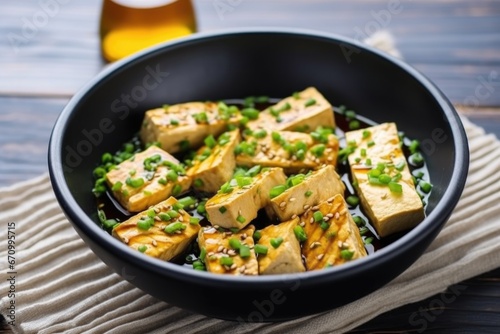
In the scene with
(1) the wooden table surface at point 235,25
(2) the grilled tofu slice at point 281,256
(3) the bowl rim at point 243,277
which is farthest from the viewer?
(1) the wooden table surface at point 235,25

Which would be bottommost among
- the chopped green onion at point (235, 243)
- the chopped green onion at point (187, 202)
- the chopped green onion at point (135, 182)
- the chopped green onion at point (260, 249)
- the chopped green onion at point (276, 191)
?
the chopped green onion at point (187, 202)

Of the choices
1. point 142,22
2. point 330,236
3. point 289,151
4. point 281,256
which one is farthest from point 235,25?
point 281,256

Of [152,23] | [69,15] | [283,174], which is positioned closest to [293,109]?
[283,174]

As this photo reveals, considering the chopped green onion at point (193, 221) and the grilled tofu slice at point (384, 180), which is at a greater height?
the grilled tofu slice at point (384, 180)

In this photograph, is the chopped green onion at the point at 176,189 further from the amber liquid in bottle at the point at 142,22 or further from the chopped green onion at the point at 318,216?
the amber liquid in bottle at the point at 142,22

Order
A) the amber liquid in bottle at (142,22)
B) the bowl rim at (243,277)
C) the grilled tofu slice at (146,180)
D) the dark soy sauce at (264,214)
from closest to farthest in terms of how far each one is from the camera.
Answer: the bowl rim at (243,277) < the dark soy sauce at (264,214) < the grilled tofu slice at (146,180) < the amber liquid in bottle at (142,22)

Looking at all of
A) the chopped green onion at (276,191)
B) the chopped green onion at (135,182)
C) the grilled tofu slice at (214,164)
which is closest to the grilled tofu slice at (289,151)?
the grilled tofu slice at (214,164)

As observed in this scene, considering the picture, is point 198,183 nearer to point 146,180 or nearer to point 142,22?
point 146,180

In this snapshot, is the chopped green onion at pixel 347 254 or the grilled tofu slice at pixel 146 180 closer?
the chopped green onion at pixel 347 254
